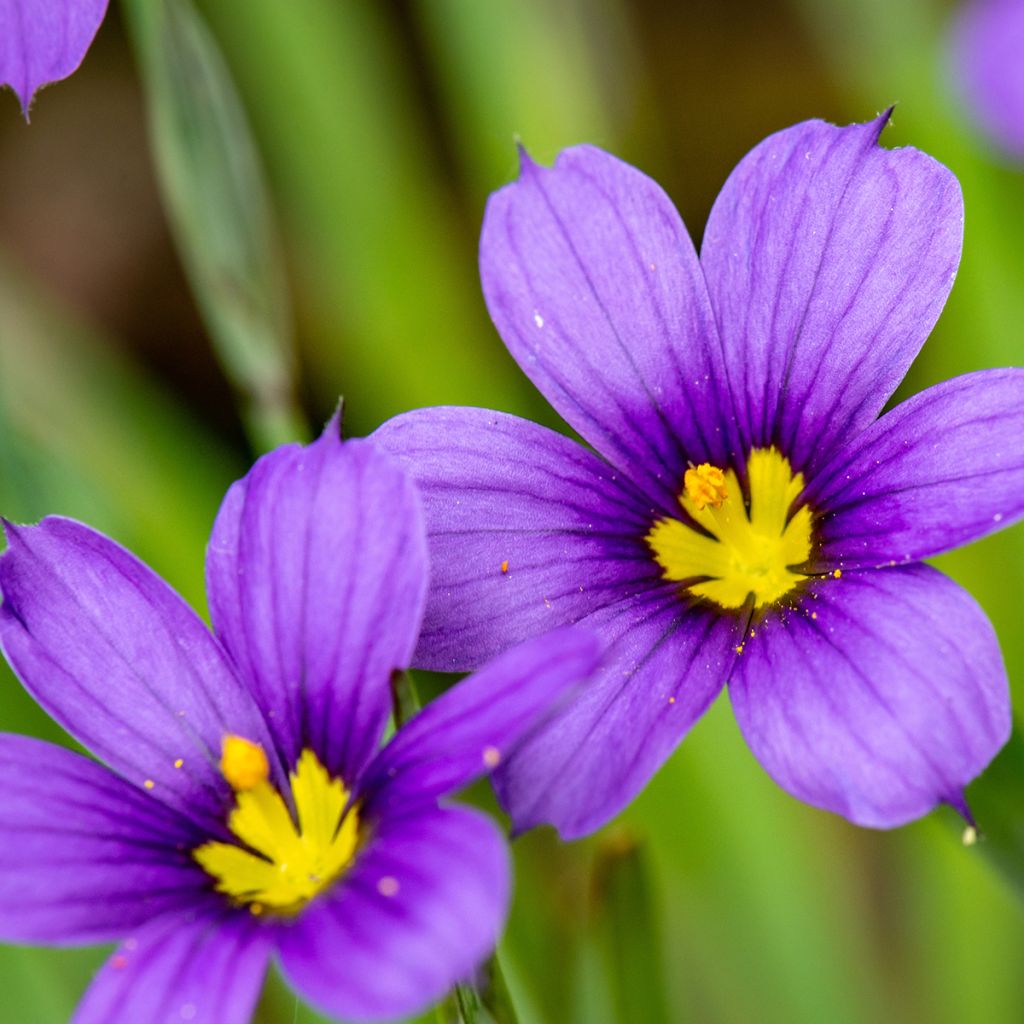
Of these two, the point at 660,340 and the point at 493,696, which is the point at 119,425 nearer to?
the point at 660,340

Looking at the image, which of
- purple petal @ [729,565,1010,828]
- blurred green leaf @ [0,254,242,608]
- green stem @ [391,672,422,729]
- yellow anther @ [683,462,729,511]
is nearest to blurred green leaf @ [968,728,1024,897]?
purple petal @ [729,565,1010,828]

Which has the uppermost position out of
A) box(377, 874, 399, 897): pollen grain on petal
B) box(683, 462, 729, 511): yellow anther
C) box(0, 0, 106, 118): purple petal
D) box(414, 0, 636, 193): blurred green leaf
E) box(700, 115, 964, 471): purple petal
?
box(414, 0, 636, 193): blurred green leaf

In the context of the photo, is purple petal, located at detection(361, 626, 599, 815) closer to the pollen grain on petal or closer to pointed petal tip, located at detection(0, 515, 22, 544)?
the pollen grain on petal

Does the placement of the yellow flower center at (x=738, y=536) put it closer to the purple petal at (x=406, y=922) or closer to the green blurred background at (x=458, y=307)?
the green blurred background at (x=458, y=307)

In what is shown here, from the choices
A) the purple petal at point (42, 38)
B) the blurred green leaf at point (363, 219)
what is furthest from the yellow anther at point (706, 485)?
the blurred green leaf at point (363, 219)

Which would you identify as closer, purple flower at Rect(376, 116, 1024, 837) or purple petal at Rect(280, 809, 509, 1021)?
purple petal at Rect(280, 809, 509, 1021)

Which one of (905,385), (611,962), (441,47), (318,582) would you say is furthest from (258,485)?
(441,47)

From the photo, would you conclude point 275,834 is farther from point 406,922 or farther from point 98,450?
point 98,450
